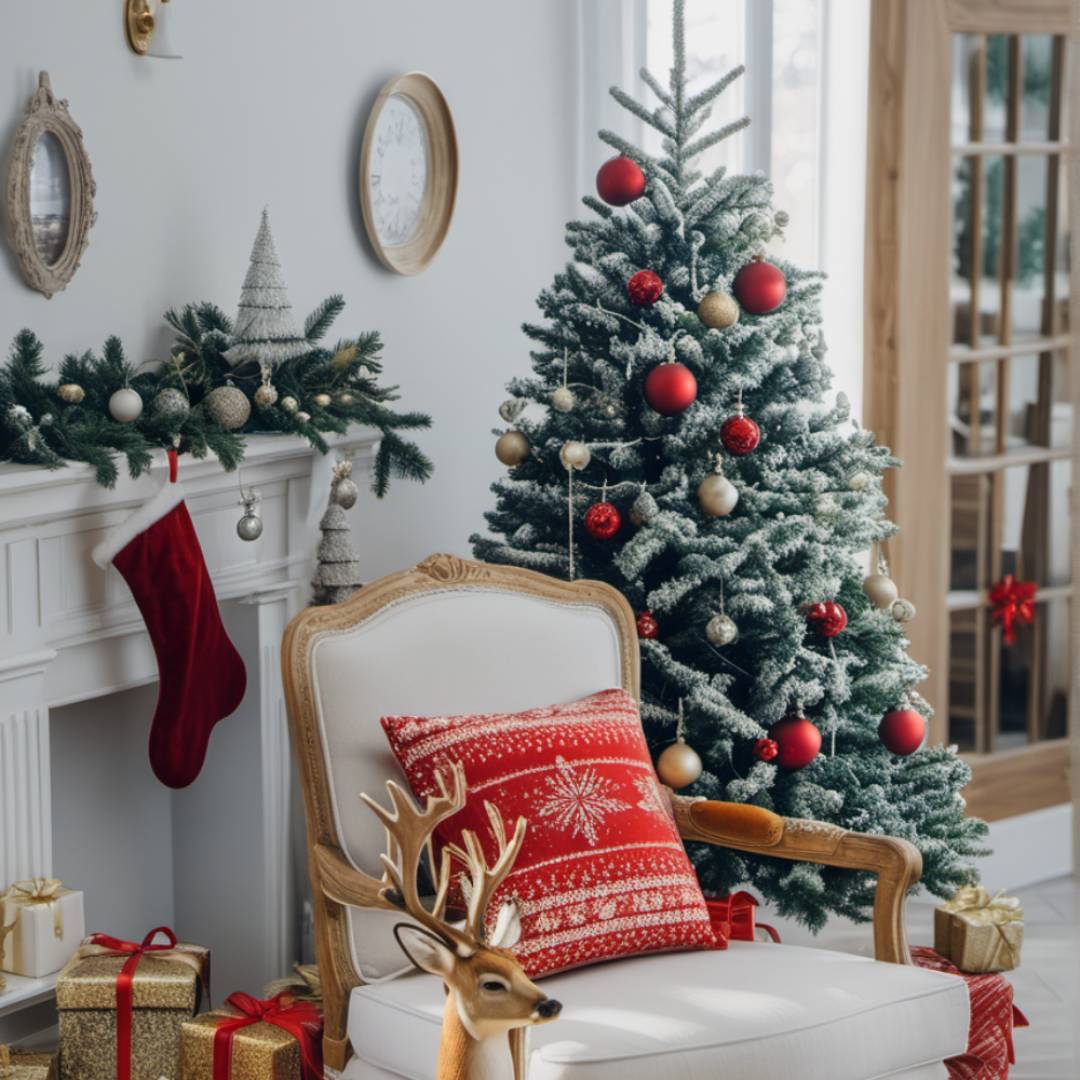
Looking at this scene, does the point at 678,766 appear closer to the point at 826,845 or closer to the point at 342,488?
the point at 826,845

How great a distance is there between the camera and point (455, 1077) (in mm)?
1845

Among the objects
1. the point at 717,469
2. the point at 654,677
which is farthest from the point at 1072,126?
the point at 654,677

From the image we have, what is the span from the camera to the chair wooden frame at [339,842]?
2379 millimetres

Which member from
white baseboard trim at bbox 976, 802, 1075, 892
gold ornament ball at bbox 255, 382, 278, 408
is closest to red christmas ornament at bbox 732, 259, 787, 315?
gold ornament ball at bbox 255, 382, 278, 408

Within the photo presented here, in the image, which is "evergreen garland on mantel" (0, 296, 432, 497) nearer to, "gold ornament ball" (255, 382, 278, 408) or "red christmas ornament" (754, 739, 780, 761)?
"gold ornament ball" (255, 382, 278, 408)

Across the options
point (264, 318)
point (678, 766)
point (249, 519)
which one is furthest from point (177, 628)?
point (678, 766)

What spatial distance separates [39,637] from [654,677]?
1.16m

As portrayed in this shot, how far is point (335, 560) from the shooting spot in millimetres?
2969

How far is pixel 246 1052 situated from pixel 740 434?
1.37 metres

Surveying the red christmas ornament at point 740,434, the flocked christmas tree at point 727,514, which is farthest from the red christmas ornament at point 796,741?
the red christmas ornament at point 740,434

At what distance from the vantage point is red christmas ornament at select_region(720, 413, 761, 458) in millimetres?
2875

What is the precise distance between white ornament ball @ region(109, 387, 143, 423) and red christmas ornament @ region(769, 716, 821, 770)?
1.31 m

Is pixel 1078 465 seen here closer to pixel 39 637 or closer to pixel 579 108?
pixel 39 637

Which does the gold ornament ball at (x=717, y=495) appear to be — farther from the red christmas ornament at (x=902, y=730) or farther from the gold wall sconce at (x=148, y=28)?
the gold wall sconce at (x=148, y=28)
